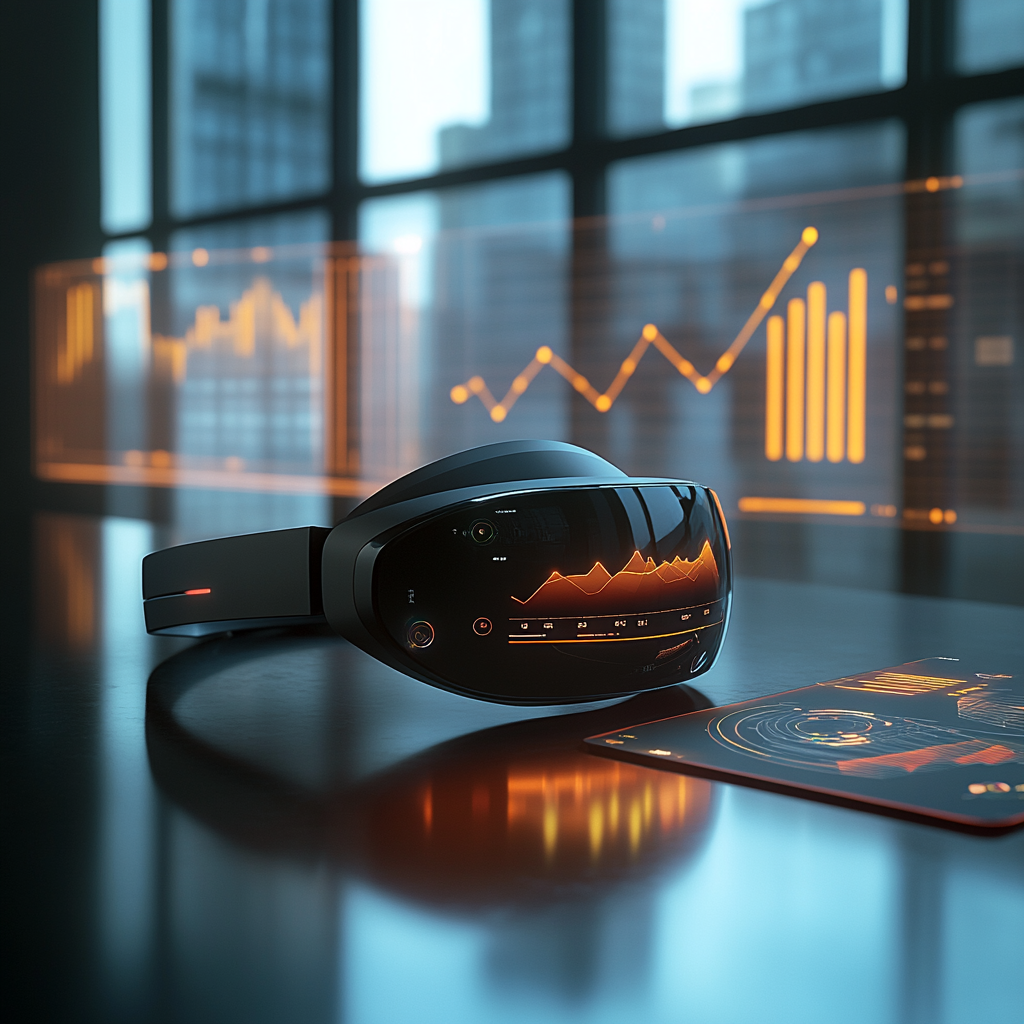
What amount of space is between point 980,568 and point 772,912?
5.26ft

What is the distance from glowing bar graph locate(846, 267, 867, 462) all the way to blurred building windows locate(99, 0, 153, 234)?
6.57ft

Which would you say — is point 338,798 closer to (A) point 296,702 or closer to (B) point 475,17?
(A) point 296,702

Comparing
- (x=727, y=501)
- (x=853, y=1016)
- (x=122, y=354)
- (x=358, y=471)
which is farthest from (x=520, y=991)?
(x=122, y=354)

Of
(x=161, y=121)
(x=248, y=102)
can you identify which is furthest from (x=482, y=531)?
(x=161, y=121)

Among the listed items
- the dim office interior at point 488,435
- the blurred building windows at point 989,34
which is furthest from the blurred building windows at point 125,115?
the blurred building windows at point 989,34

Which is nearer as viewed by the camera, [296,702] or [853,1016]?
[853,1016]

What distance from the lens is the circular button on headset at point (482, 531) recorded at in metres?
0.45

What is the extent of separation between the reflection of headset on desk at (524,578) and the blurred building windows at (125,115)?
2789mm

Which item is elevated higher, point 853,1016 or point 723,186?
point 723,186

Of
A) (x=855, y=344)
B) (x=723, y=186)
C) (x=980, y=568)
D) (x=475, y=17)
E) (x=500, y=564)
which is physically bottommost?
(x=980, y=568)

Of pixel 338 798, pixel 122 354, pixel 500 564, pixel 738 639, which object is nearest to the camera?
pixel 338 798

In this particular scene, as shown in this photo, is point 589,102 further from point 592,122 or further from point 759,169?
point 759,169

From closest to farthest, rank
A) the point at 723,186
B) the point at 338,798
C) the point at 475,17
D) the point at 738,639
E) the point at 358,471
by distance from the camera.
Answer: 1. the point at 338,798
2. the point at 738,639
3. the point at 723,186
4. the point at 475,17
5. the point at 358,471

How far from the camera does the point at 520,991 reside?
8.4 inches
